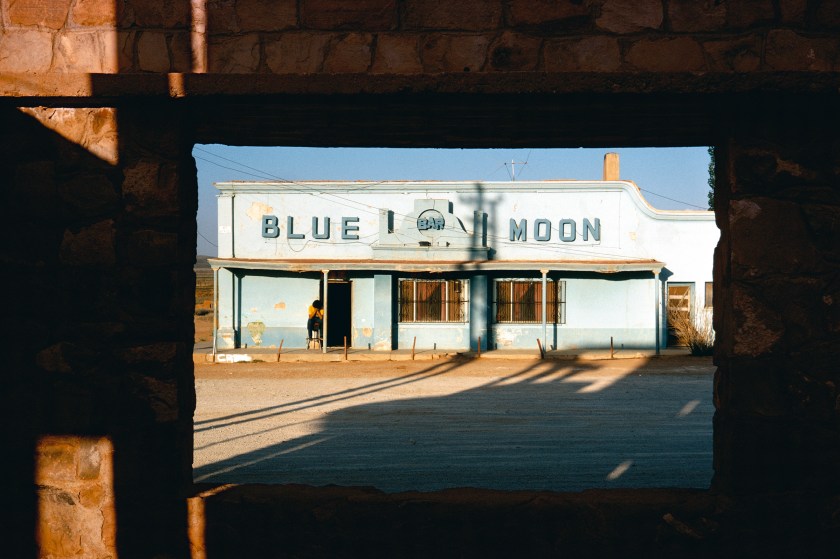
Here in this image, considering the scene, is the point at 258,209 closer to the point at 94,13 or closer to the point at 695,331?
the point at 695,331

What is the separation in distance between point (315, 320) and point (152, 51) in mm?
18566

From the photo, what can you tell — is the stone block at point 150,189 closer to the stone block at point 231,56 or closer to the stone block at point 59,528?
the stone block at point 231,56

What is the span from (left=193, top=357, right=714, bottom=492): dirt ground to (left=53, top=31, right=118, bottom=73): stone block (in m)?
3.77

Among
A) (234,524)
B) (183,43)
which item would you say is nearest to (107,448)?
(234,524)

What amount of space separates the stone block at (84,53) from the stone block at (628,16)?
2534 mm

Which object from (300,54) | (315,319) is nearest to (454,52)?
(300,54)

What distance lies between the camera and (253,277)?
22.5 m

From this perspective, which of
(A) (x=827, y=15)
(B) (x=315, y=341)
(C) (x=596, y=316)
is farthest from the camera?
(C) (x=596, y=316)

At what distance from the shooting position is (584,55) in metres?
3.84

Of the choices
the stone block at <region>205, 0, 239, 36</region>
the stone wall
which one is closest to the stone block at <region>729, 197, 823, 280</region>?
the stone wall

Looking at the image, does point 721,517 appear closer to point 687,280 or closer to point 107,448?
point 107,448

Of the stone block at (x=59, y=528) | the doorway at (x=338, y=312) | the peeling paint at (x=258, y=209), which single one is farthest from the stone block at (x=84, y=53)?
the doorway at (x=338, y=312)

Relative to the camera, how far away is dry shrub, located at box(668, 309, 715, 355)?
20653 mm

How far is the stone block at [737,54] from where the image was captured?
Answer: 149 inches
